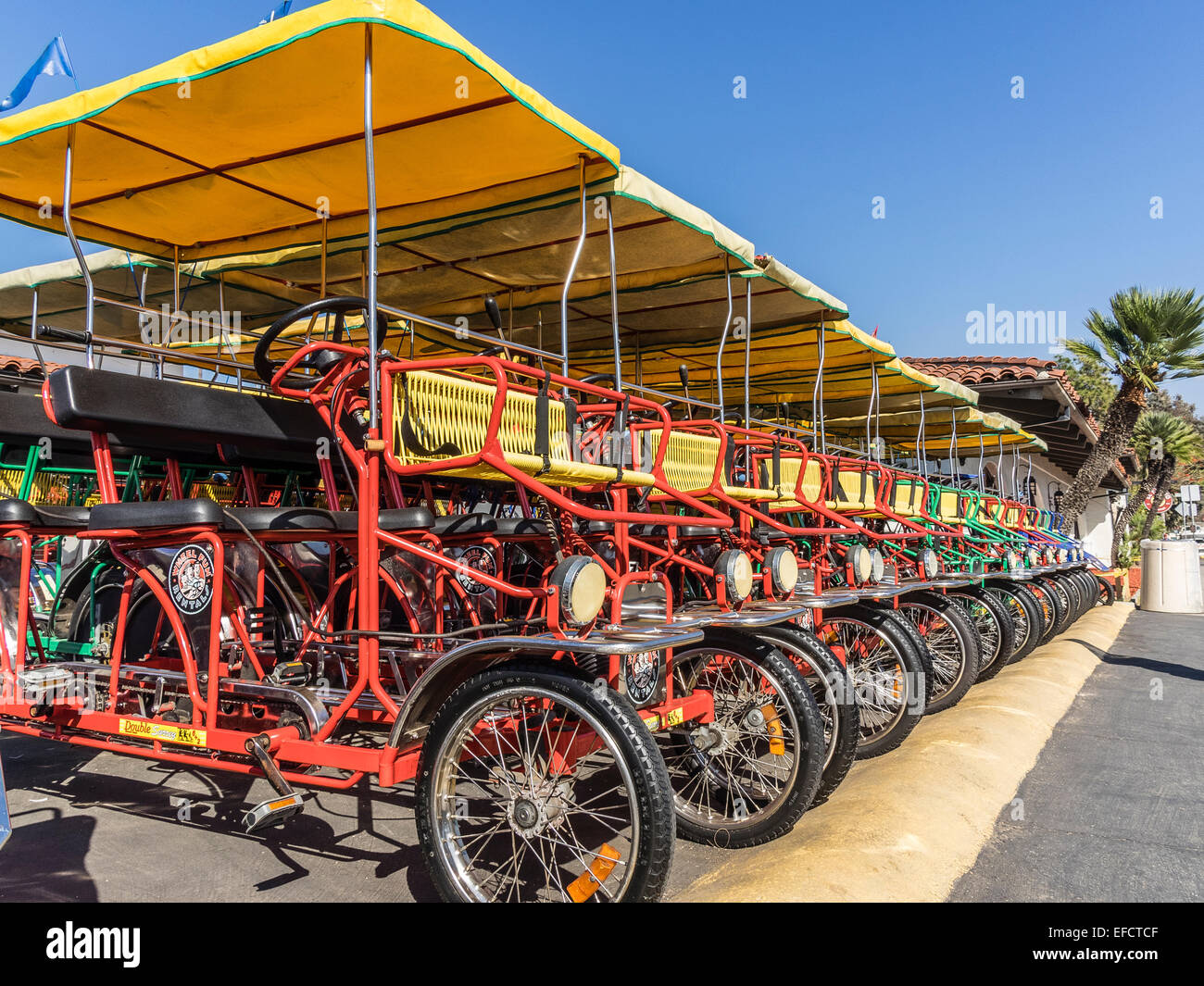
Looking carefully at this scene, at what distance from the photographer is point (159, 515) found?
315 centimetres

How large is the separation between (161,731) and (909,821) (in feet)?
9.40

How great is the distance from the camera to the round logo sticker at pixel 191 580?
332 cm

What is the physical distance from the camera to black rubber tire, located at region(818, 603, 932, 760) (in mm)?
4680

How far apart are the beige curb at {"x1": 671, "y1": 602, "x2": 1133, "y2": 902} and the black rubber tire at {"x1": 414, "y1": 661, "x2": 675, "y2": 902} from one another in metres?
0.62

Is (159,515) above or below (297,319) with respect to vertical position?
below

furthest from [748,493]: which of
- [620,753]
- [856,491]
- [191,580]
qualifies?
[191,580]

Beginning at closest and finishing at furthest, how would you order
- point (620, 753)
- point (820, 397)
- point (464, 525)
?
point (620, 753) < point (464, 525) < point (820, 397)

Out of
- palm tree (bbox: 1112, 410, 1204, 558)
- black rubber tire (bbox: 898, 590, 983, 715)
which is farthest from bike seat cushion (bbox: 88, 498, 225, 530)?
palm tree (bbox: 1112, 410, 1204, 558)

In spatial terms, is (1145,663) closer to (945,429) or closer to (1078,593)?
(1078,593)

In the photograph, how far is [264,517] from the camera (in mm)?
3340

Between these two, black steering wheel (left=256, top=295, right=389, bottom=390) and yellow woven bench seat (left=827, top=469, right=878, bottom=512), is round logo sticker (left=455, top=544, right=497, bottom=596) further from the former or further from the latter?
yellow woven bench seat (left=827, top=469, right=878, bottom=512)

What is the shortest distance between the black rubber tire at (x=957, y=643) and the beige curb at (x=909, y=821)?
0.09 m
